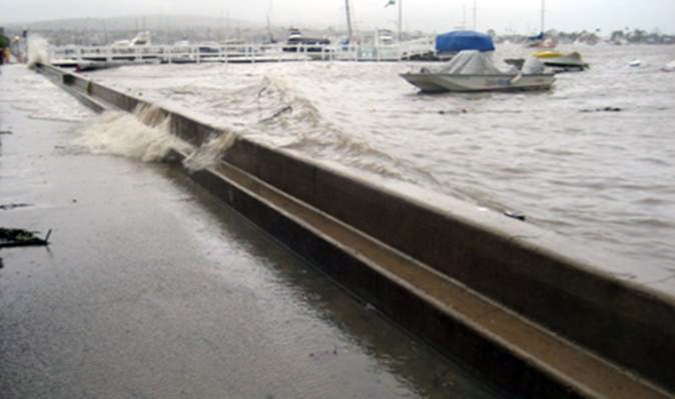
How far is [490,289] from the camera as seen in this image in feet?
12.6

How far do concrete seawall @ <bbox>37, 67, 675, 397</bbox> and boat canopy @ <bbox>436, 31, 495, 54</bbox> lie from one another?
4190 centimetres

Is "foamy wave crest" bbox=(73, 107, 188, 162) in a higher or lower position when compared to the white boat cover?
lower

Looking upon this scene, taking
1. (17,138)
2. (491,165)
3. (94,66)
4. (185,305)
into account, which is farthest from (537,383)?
(94,66)

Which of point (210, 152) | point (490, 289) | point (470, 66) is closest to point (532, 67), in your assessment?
point (470, 66)

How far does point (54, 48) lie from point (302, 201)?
57276mm

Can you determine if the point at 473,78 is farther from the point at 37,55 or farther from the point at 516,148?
the point at 37,55

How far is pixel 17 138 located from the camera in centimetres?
1222

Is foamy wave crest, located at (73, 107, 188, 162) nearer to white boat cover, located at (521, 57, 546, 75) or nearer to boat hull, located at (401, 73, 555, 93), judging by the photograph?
boat hull, located at (401, 73, 555, 93)

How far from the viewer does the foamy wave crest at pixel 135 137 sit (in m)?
10.1

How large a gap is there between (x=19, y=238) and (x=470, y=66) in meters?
30.3

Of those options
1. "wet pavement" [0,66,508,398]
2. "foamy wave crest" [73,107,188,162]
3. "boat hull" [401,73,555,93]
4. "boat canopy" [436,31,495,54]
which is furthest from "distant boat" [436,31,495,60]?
"wet pavement" [0,66,508,398]

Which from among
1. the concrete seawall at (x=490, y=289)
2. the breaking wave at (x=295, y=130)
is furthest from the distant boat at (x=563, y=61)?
the concrete seawall at (x=490, y=289)

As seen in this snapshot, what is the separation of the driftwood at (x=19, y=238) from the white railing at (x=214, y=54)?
165ft

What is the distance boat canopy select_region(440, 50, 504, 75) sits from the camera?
33722 millimetres
